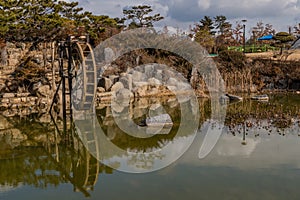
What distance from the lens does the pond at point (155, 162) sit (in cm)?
506

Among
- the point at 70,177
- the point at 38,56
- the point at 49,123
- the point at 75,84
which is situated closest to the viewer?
the point at 70,177

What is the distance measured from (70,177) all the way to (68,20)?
15268 mm

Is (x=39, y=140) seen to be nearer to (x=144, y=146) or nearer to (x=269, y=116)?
(x=144, y=146)

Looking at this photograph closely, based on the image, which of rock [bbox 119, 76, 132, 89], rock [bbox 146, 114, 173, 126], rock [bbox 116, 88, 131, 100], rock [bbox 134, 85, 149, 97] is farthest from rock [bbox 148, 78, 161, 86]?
rock [bbox 146, 114, 173, 126]

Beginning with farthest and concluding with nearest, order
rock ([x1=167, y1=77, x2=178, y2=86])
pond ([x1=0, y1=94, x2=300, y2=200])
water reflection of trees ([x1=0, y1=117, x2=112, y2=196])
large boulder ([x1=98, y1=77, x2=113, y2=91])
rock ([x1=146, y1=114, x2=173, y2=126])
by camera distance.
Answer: rock ([x1=167, y1=77, x2=178, y2=86]), large boulder ([x1=98, y1=77, x2=113, y2=91]), rock ([x1=146, y1=114, x2=173, y2=126]), water reflection of trees ([x1=0, y1=117, x2=112, y2=196]), pond ([x1=0, y1=94, x2=300, y2=200])

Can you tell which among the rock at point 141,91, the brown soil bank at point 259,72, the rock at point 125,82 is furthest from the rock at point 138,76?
the brown soil bank at point 259,72

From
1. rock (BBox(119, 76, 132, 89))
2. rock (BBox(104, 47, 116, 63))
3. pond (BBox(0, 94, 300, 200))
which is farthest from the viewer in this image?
rock (BBox(104, 47, 116, 63))

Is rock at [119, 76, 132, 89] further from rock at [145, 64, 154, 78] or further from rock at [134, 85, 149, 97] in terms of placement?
rock at [145, 64, 154, 78]

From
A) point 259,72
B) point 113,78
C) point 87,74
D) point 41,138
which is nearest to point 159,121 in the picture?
point 87,74

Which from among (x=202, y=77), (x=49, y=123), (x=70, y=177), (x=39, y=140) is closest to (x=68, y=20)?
(x=202, y=77)

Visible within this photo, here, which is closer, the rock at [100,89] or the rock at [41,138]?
the rock at [41,138]

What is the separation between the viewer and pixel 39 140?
837cm

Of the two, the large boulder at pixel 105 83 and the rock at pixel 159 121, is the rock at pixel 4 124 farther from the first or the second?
the large boulder at pixel 105 83

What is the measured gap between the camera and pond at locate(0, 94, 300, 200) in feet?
16.6
